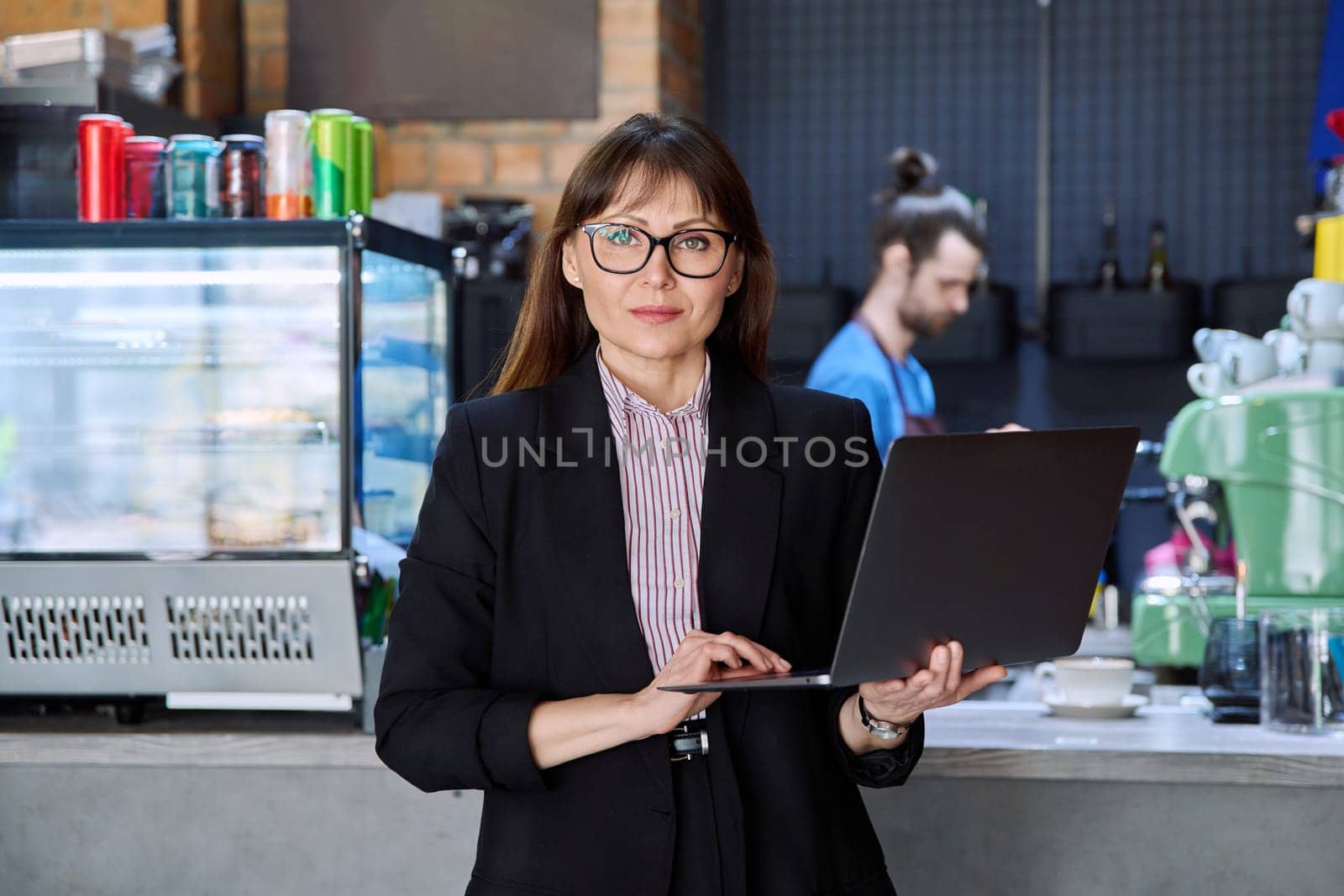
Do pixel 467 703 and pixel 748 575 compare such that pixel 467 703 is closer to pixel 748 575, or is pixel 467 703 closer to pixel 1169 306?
pixel 748 575

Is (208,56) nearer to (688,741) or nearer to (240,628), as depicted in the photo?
(240,628)

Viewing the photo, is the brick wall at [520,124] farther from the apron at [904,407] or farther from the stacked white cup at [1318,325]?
the stacked white cup at [1318,325]

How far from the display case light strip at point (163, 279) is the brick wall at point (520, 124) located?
5.95ft

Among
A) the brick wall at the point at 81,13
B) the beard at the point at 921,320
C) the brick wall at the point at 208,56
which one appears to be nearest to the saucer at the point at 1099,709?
the beard at the point at 921,320

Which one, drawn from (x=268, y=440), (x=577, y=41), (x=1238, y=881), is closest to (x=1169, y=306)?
(x=577, y=41)

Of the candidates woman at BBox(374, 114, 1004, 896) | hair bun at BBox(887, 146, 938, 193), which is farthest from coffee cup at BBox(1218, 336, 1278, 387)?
woman at BBox(374, 114, 1004, 896)

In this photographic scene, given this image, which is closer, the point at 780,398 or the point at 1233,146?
the point at 780,398

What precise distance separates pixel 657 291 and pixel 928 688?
0.41 meters

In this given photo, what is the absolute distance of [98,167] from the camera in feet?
6.95

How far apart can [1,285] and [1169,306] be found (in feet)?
10.3

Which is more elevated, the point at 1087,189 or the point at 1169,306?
the point at 1087,189

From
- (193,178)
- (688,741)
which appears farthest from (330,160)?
(688,741)

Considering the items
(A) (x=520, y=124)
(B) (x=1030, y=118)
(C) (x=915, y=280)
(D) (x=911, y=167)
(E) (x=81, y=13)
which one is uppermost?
(E) (x=81, y=13)

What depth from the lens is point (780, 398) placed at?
1430mm
